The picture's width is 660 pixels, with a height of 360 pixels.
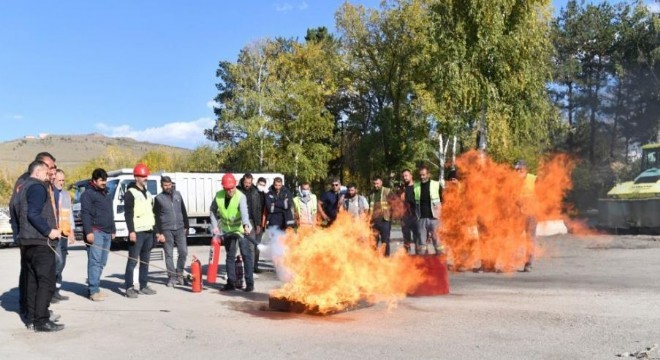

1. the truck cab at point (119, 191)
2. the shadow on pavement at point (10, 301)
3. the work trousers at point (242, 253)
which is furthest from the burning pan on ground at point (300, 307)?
the truck cab at point (119, 191)

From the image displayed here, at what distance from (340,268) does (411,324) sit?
1313 mm

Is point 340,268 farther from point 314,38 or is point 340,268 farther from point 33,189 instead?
point 314,38

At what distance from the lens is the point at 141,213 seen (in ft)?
31.2

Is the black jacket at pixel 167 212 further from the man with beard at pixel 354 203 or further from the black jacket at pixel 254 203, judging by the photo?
the man with beard at pixel 354 203

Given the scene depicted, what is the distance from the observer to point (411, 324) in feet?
22.6

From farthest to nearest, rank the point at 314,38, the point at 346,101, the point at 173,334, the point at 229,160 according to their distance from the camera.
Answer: the point at 314,38, the point at 346,101, the point at 229,160, the point at 173,334

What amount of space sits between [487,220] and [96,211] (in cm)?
751

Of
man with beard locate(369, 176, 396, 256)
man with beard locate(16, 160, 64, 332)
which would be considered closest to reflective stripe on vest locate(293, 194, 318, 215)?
man with beard locate(369, 176, 396, 256)

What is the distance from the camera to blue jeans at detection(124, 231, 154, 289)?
9.38 m

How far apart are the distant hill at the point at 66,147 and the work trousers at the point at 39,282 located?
87.7 m

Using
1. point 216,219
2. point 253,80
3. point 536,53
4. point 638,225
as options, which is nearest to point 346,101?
point 253,80

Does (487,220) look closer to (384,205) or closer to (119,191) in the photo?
(384,205)

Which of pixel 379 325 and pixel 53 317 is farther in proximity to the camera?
pixel 53 317

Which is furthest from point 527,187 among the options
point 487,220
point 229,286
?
point 229,286
